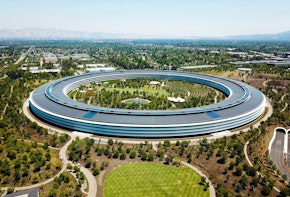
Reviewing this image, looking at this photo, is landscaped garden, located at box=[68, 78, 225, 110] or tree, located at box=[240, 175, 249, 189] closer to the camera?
tree, located at box=[240, 175, 249, 189]

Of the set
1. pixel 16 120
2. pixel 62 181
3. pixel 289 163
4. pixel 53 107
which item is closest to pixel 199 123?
pixel 289 163

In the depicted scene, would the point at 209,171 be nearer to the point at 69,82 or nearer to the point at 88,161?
the point at 88,161

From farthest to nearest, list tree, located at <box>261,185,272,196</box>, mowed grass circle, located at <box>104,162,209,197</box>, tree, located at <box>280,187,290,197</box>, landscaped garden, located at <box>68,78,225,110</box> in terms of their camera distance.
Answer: landscaped garden, located at <box>68,78,225,110</box>
mowed grass circle, located at <box>104,162,209,197</box>
tree, located at <box>261,185,272,196</box>
tree, located at <box>280,187,290,197</box>

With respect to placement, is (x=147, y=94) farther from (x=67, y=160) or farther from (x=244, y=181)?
(x=244, y=181)

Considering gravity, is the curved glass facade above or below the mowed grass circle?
above

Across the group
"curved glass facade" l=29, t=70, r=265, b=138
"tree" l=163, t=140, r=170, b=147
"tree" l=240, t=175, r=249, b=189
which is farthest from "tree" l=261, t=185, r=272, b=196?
"curved glass facade" l=29, t=70, r=265, b=138

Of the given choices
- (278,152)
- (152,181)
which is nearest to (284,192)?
(278,152)

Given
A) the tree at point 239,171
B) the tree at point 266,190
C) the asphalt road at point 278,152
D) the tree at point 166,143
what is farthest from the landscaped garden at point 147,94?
the tree at point 266,190

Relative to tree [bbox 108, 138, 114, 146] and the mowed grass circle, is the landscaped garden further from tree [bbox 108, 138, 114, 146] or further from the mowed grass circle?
the mowed grass circle
